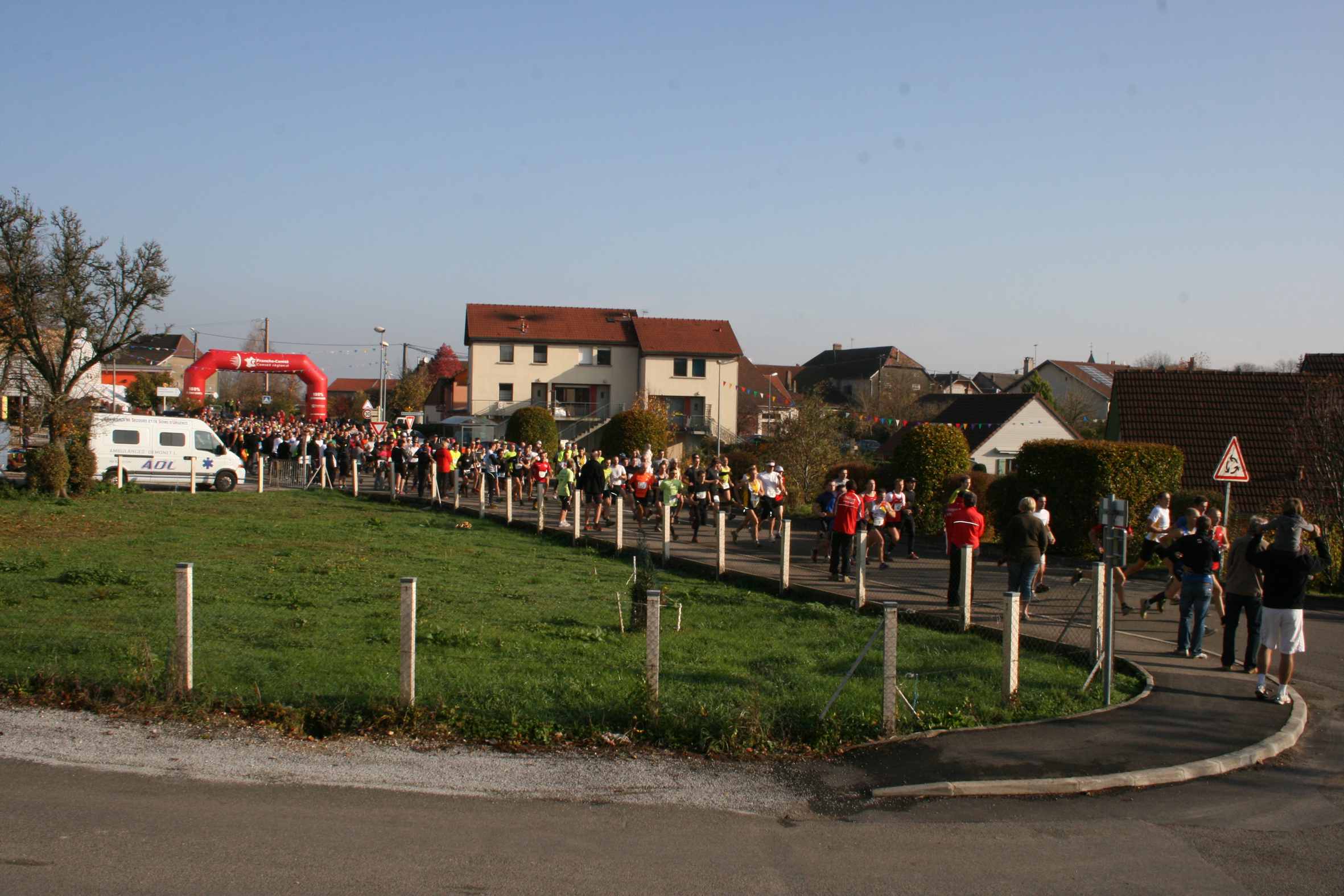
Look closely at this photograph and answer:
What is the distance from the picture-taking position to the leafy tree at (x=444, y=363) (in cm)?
10806

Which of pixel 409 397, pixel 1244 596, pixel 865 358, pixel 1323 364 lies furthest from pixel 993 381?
pixel 1244 596

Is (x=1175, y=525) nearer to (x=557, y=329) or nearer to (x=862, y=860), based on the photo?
(x=862, y=860)

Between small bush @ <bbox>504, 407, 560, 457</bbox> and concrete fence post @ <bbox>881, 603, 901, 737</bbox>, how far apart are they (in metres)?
34.3

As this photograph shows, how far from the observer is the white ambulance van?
93.7ft

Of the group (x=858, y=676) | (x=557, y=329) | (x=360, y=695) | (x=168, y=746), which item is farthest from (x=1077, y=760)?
(x=557, y=329)


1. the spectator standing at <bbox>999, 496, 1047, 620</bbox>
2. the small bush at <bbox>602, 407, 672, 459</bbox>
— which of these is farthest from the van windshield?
the spectator standing at <bbox>999, 496, 1047, 620</bbox>

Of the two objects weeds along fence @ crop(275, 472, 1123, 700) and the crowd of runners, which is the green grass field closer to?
weeds along fence @ crop(275, 472, 1123, 700)

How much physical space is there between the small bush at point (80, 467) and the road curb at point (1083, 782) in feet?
75.2

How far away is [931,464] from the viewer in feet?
80.4

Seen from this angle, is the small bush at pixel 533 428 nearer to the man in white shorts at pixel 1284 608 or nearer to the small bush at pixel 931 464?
the small bush at pixel 931 464

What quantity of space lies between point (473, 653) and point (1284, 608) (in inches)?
289

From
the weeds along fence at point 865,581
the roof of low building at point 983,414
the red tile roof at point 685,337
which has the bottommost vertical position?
the weeds along fence at point 865,581

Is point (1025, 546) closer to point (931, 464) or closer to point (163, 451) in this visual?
point (931, 464)

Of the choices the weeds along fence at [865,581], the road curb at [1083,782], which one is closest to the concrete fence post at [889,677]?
the road curb at [1083,782]
